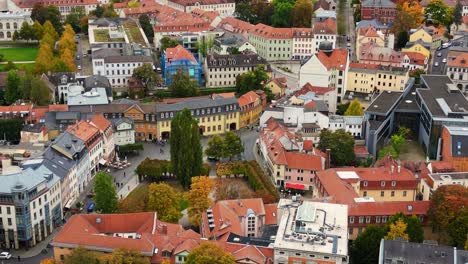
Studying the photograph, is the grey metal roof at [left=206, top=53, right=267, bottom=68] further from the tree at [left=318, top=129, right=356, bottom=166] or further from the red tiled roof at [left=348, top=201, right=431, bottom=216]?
the red tiled roof at [left=348, top=201, right=431, bottom=216]

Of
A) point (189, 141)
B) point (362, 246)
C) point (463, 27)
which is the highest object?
point (463, 27)

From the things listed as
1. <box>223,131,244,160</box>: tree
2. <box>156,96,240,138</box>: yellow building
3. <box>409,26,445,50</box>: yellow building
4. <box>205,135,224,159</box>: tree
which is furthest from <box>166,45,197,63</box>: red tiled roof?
<box>409,26,445,50</box>: yellow building

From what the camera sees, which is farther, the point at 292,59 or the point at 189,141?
the point at 292,59

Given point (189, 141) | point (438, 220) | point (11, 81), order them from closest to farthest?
point (438, 220) → point (189, 141) → point (11, 81)

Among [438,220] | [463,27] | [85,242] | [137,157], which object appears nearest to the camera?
[85,242]

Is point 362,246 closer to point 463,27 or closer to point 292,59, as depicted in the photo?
point 292,59

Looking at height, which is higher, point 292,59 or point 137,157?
point 292,59

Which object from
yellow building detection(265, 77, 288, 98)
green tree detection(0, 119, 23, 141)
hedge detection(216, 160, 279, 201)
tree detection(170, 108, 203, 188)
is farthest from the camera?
yellow building detection(265, 77, 288, 98)

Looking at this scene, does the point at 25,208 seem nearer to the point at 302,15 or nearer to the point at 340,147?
the point at 340,147

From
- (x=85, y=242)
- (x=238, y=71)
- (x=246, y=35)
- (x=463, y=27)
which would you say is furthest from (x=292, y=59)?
(x=85, y=242)
